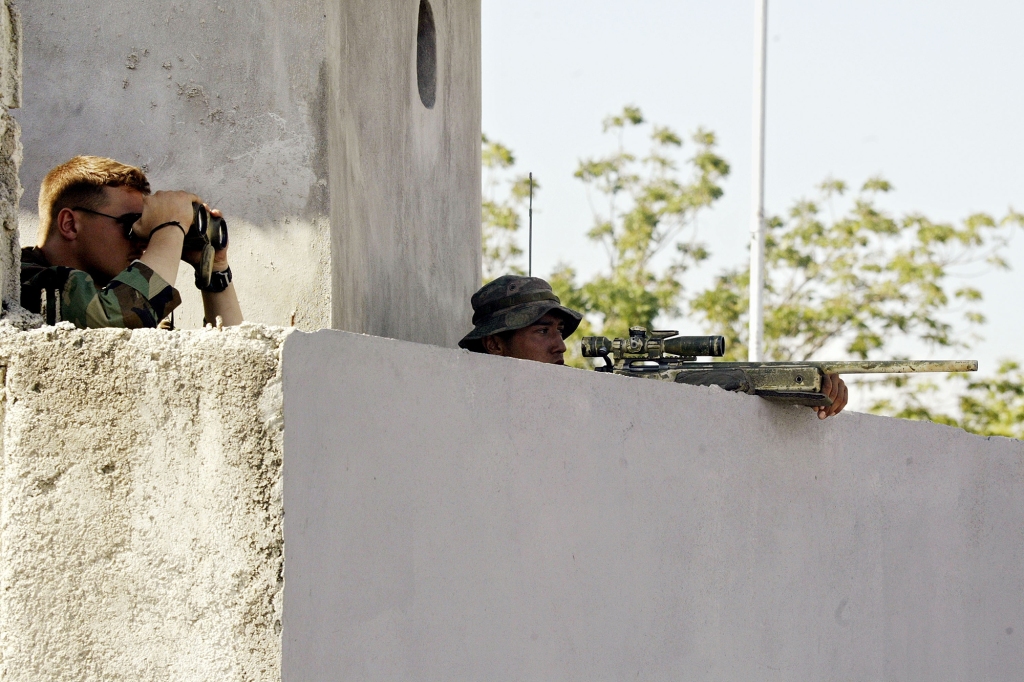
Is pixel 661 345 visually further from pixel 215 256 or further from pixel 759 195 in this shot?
pixel 759 195

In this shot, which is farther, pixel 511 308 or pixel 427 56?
pixel 427 56

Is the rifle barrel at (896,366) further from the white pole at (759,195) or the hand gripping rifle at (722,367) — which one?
the white pole at (759,195)

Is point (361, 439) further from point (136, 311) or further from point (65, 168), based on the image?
point (65, 168)

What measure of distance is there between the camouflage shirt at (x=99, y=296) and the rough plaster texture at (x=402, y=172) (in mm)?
1127

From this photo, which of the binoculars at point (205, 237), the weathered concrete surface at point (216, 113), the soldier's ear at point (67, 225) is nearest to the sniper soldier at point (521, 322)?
the weathered concrete surface at point (216, 113)

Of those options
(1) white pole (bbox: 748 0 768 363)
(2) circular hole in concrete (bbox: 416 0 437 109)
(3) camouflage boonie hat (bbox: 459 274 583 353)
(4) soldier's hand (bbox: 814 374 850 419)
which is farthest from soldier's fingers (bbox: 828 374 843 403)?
(1) white pole (bbox: 748 0 768 363)

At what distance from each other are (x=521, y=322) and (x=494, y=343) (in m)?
0.15

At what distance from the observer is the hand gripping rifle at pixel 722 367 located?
11.4ft

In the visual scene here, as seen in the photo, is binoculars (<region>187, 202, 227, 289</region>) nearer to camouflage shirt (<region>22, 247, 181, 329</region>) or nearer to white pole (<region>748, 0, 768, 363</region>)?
camouflage shirt (<region>22, 247, 181, 329</region>)

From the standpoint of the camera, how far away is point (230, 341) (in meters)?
1.79

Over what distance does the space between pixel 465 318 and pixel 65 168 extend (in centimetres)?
269

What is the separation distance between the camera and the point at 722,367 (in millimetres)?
3668

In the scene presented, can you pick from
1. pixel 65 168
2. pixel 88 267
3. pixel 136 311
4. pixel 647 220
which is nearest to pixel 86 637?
pixel 136 311

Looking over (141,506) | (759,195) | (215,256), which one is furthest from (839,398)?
(759,195)
